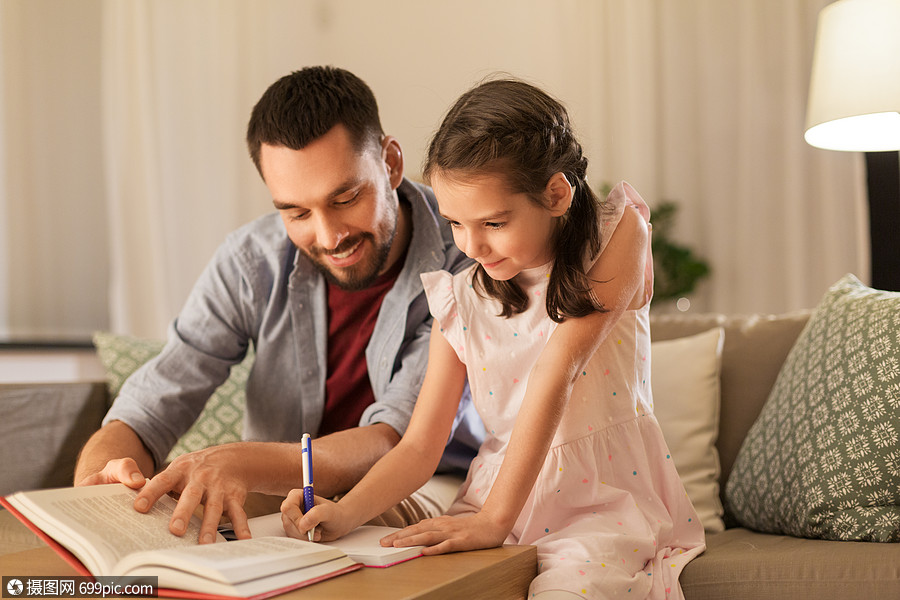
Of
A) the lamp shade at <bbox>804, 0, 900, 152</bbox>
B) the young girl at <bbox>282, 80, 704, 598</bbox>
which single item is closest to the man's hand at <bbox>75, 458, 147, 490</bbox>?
the young girl at <bbox>282, 80, 704, 598</bbox>

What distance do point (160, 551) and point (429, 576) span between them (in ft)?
0.88

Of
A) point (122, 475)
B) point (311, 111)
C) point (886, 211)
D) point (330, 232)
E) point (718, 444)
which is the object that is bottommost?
point (718, 444)

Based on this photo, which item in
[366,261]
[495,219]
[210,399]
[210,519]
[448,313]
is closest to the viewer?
[210,519]

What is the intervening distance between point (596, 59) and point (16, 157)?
94.8 inches

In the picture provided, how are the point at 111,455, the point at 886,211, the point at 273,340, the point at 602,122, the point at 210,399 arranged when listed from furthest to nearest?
the point at 602,122 → the point at 886,211 → the point at 210,399 → the point at 273,340 → the point at 111,455

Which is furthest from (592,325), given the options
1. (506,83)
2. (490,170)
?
(506,83)

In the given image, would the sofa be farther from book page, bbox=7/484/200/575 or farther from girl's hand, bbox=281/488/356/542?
book page, bbox=7/484/200/575

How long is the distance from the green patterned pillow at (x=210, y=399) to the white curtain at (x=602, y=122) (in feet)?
3.57

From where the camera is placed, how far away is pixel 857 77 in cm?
193

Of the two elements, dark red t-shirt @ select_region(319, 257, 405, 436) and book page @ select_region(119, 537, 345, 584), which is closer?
book page @ select_region(119, 537, 345, 584)

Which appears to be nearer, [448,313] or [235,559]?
[235,559]

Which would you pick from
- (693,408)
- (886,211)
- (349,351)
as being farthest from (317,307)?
(886,211)

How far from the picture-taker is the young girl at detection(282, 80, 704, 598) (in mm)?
1069

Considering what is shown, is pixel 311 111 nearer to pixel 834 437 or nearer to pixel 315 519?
pixel 315 519
